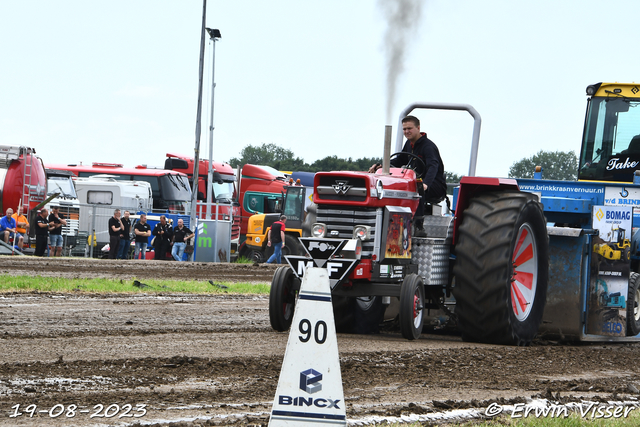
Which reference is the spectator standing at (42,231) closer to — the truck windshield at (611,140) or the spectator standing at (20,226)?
the spectator standing at (20,226)

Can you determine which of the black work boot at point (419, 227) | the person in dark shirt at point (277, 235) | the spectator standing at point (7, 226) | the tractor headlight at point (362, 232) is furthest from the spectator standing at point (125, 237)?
the tractor headlight at point (362, 232)

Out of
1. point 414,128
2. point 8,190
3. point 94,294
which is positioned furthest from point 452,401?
point 8,190

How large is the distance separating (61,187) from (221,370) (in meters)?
20.8

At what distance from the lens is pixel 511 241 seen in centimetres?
780

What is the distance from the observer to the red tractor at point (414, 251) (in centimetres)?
772

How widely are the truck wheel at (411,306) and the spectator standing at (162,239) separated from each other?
16935 mm

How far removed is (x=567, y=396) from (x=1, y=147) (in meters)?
21.5

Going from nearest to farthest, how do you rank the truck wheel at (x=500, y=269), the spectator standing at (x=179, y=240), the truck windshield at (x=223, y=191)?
the truck wheel at (x=500, y=269) < the spectator standing at (x=179, y=240) < the truck windshield at (x=223, y=191)

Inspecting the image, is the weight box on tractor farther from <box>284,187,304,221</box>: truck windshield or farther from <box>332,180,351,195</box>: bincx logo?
<box>284,187,304,221</box>: truck windshield

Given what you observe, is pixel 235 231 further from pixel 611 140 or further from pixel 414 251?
pixel 414 251

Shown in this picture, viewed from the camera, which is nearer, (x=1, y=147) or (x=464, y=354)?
(x=464, y=354)

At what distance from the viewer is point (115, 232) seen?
22.5m

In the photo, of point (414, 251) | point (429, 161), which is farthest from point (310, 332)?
point (429, 161)

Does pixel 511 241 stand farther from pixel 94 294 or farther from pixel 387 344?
pixel 94 294
